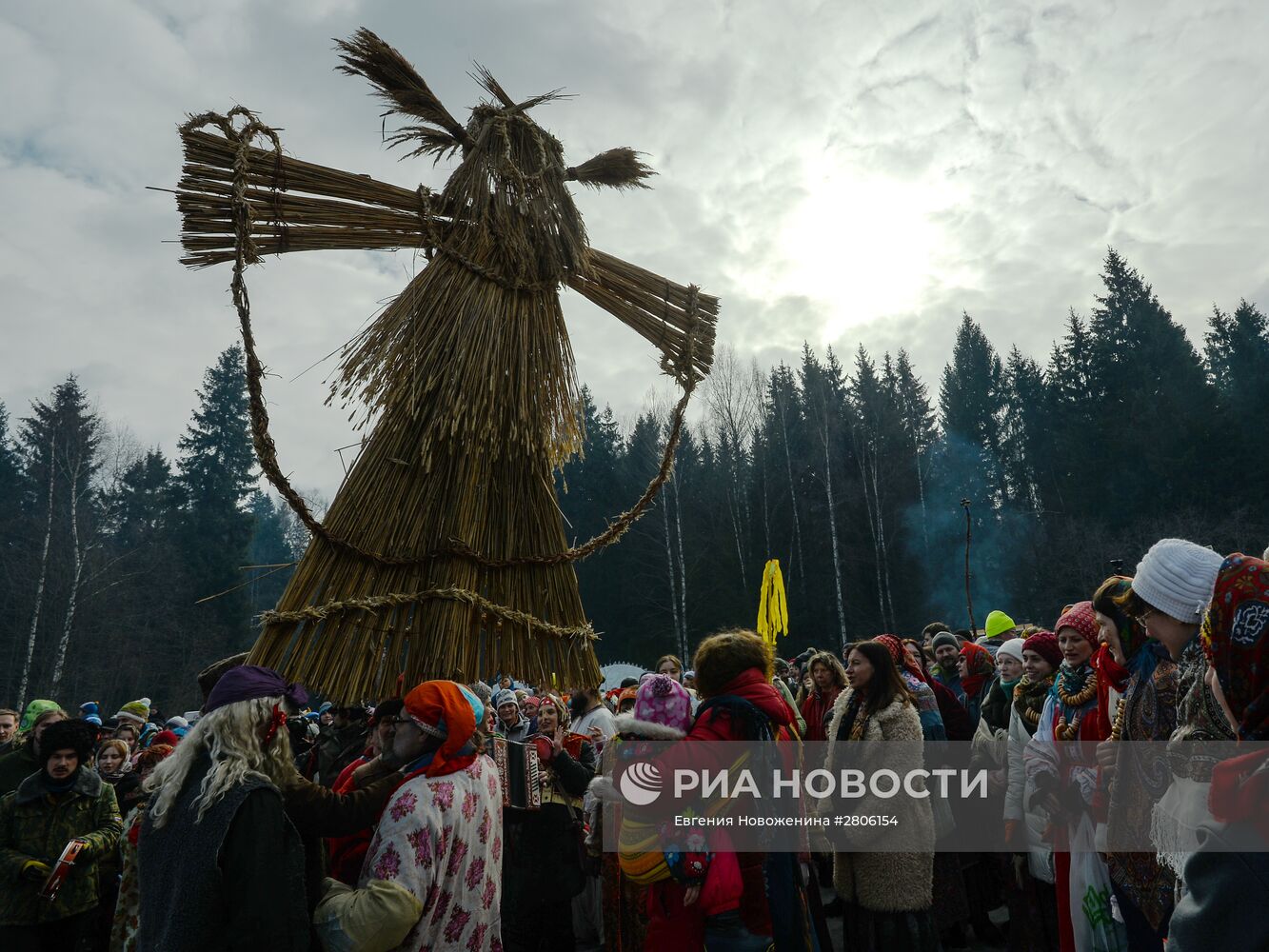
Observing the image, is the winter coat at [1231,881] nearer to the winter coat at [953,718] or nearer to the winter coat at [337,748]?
the winter coat at [337,748]

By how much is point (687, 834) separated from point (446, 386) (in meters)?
1.99

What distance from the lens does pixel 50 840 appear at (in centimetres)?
385

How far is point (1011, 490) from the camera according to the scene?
1401 inches

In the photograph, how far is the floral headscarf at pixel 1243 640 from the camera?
1541 mm

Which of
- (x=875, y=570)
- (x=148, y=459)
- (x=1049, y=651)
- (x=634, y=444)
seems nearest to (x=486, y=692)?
(x=1049, y=651)

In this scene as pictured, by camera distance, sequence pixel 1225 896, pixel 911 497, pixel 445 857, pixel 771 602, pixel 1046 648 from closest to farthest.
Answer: pixel 1225 896, pixel 445 857, pixel 1046 648, pixel 771 602, pixel 911 497

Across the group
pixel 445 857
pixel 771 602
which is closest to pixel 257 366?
pixel 445 857

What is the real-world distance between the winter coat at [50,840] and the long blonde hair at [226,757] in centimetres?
246

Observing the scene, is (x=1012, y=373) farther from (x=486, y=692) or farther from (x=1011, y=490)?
(x=486, y=692)

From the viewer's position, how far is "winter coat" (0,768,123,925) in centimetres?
370

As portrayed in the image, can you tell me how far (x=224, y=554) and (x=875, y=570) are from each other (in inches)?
1007

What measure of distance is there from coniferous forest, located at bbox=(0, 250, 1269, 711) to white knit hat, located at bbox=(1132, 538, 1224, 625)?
75.0 ft

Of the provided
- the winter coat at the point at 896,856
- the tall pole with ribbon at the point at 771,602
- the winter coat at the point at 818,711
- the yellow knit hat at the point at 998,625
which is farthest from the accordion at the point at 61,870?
the tall pole with ribbon at the point at 771,602

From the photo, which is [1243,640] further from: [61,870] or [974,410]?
[974,410]
